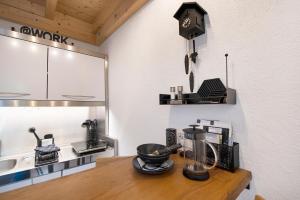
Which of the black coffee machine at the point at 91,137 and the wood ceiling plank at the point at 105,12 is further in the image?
the black coffee machine at the point at 91,137

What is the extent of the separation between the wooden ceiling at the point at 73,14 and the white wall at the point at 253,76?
650 mm

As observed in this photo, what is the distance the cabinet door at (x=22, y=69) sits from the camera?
1474 mm

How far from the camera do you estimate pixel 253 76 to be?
0.81 m

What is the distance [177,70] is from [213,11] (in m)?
0.45

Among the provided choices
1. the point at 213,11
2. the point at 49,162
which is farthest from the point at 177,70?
the point at 49,162

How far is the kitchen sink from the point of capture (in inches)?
61.6

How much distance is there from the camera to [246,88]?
84 cm

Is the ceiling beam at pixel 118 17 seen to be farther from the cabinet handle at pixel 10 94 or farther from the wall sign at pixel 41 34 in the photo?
the cabinet handle at pixel 10 94

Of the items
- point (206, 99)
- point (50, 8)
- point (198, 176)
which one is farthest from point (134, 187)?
point (50, 8)

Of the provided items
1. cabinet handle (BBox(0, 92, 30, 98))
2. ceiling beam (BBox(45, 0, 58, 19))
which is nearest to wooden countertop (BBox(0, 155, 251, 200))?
cabinet handle (BBox(0, 92, 30, 98))

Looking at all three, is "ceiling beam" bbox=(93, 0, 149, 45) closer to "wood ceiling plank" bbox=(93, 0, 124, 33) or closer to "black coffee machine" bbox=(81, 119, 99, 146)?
"wood ceiling plank" bbox=(93, 0, 124, 33)

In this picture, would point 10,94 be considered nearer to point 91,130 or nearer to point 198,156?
point 91,130

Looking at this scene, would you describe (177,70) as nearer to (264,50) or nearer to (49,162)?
(264,50)

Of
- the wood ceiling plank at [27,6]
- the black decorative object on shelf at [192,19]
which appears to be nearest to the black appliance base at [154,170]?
the black decorative object on shelf at [192,19]
